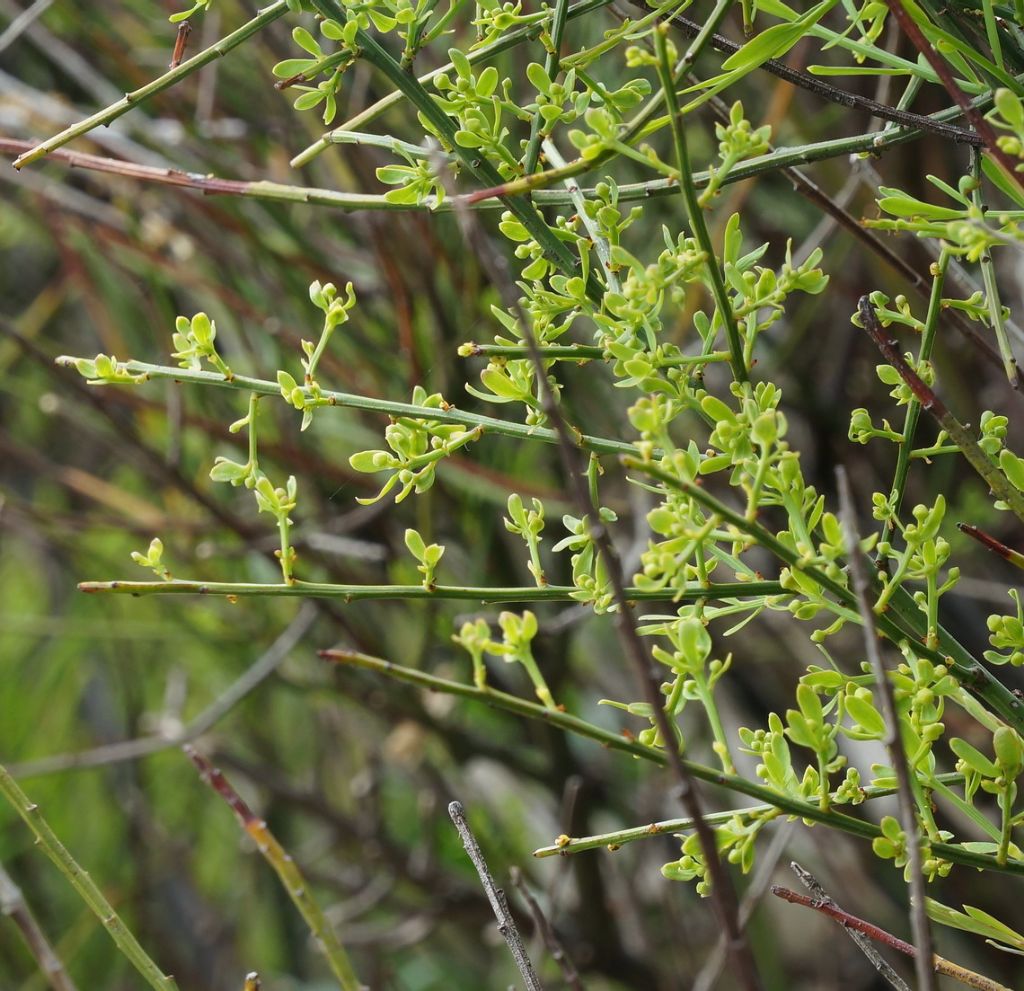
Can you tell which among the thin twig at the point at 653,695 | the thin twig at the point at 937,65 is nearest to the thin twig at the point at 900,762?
the thin twig at the point at 653,695

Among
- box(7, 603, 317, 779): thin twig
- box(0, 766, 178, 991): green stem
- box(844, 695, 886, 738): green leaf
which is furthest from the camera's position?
box(7, 603, 317, 779): thin twig

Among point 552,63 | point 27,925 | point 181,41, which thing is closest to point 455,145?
point 552,63

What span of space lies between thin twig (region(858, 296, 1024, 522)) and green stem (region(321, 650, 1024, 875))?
151 mm

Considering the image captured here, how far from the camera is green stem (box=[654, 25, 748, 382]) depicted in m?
0.47

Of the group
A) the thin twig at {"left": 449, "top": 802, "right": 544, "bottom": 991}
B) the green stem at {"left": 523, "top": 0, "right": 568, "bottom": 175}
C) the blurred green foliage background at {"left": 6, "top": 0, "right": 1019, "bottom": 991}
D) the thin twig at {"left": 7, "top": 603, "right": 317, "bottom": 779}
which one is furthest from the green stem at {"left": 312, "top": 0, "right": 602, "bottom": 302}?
the thin twig at {"left": 7, "top": 603, "right": 317, "bottom": 779}

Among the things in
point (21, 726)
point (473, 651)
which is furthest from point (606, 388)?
point (21, 726)

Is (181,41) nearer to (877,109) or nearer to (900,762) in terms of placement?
(877,109)

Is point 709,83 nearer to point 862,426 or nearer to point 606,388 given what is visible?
point 862,426

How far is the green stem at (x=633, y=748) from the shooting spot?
0.42 meters

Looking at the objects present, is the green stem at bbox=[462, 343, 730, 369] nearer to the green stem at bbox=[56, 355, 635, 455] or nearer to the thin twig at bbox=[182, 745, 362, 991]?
the green stem at bbox=[56, 355, 635, 455]

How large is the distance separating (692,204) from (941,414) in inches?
5.5

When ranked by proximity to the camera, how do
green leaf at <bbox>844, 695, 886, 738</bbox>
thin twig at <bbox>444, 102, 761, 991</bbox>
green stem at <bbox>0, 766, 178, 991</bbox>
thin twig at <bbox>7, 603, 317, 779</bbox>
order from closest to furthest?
1. thin twig at <bbox>444, 102, 761, 991</bbox>
2. green leaf at <bbox>844, 695, 886, 738</bbox>
3. green stem at <bbox>0, 766, 178, 991</bbox>
4. thin twig at <bbox>7, 603, 317, 779</bbox>

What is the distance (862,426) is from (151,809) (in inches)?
97.2

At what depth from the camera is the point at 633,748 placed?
18.6 inches
